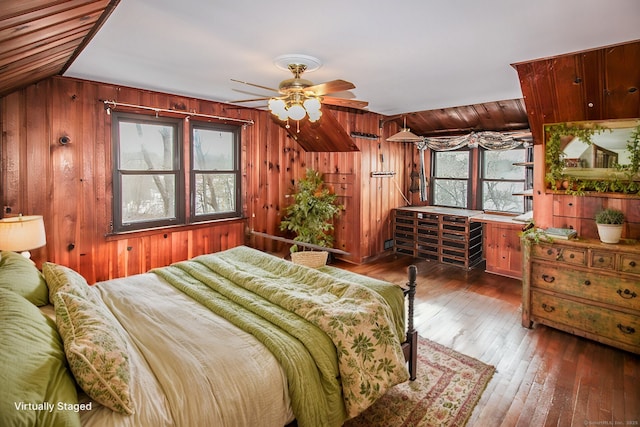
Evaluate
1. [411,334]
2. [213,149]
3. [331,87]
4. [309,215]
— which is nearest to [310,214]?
[309,215]

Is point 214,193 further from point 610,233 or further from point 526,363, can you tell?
point 610,233

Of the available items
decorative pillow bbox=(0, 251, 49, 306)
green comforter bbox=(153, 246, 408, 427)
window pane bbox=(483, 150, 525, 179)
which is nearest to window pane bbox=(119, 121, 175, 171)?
decorative pillow bbox=(0, 251, 49, 306)

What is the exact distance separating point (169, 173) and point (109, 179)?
25.9 inches

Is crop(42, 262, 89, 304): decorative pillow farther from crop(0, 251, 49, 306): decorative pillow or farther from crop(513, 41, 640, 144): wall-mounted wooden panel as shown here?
crop(513, 41, 640, 144): wall-mounted wooden panel

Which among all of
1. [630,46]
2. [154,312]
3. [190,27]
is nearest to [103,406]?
[154,312]

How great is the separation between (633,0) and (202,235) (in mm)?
4337

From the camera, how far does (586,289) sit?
3.03m

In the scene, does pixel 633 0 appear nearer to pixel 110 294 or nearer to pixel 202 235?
pixel 110 294

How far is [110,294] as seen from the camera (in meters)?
2.37

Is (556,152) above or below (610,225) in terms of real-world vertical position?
above

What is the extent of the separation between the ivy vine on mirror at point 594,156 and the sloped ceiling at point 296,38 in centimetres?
78

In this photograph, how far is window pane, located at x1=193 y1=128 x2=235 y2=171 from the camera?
4.50m

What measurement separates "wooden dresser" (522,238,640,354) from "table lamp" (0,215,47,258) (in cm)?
423

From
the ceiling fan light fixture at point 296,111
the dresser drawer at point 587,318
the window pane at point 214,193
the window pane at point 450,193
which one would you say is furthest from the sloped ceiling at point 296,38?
the window pane at point 450,193
